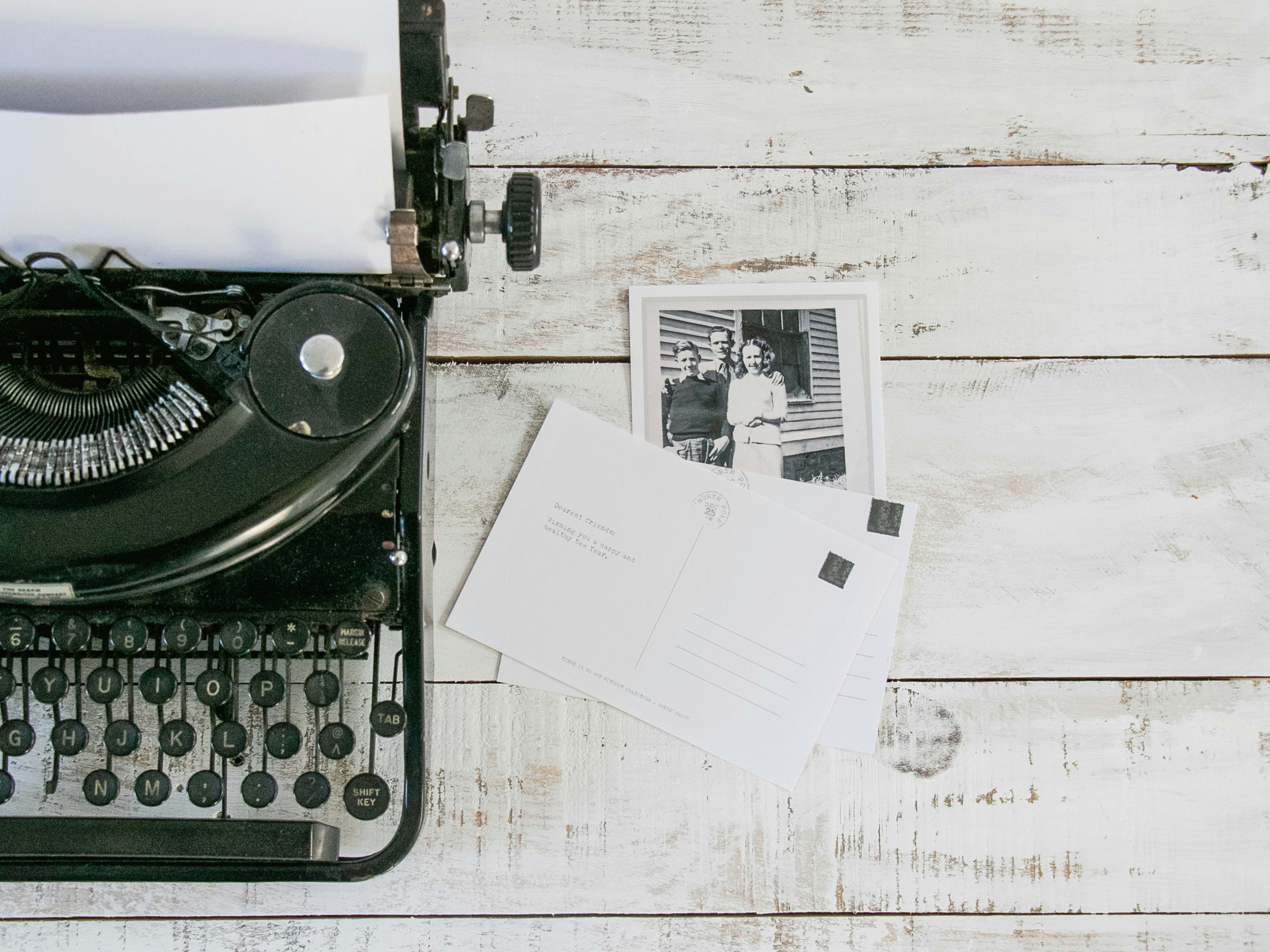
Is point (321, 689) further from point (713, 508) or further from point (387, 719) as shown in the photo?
point (713, 508)

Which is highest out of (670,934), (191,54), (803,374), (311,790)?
(191,54)

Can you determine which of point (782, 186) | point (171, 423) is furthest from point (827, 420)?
point (171, 423)

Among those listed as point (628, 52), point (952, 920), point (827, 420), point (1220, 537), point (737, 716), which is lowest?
point (952, 920)

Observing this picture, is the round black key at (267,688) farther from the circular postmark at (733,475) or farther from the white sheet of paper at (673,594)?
the circular postmark at (733,475)

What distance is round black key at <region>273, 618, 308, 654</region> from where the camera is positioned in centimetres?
77

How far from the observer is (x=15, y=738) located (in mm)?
810

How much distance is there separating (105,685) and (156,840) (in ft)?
0.45

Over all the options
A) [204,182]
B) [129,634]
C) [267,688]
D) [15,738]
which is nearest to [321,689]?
[267,688]

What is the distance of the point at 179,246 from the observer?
67 cm

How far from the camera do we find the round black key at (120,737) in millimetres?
812

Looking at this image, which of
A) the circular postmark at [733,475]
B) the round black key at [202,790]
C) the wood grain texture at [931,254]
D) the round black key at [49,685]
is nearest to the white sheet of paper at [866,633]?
the circular postmark at [733,475]

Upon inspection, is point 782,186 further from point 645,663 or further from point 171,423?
point 171,423

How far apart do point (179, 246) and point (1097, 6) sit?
37.6 inches

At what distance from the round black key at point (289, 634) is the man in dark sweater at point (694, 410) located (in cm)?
40
